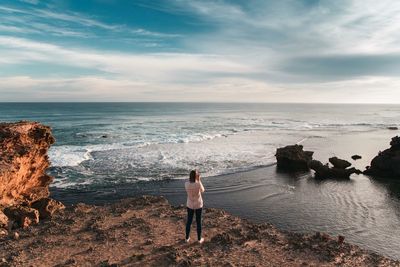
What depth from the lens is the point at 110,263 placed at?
34.8ft

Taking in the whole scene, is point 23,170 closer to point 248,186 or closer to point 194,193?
point 194,193

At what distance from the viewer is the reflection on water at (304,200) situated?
14.9 metres

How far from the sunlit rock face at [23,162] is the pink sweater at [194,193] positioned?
816 cm

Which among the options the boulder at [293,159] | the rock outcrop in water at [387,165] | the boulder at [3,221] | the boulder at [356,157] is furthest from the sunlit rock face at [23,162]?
the boulder at [356,157]

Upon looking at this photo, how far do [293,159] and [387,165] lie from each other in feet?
22.1

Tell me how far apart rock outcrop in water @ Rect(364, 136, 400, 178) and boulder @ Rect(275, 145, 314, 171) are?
14.9 feet

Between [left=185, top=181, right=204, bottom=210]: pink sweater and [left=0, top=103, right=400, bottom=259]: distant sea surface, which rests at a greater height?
[left=185, top=181, right=204, bottom=210]: pink sweater

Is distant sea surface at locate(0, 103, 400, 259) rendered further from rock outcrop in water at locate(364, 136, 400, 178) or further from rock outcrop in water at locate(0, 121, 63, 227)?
rock outcrop in water at locate(0, 121, 63, 227)

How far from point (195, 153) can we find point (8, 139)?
67.7 ft

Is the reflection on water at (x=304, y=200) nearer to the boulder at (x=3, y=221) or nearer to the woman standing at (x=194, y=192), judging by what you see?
the woman standing at (x=194, y=192)

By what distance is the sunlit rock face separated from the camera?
48.9 feet

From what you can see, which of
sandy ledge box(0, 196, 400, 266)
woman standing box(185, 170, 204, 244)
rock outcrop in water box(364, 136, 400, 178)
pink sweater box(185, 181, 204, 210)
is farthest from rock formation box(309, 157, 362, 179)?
pink sweater box(185, 181, 204, 210)

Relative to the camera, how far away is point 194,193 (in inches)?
447

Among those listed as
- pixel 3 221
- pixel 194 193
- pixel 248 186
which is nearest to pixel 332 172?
pixel 248 186
